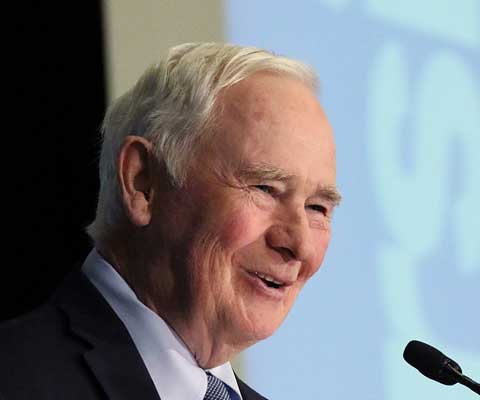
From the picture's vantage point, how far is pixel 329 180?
235 cm

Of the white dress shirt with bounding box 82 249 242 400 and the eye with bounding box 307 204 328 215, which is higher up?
the eye with bounding box 307 204 328 215

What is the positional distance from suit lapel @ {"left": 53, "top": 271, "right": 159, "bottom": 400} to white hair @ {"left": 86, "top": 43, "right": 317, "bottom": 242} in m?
0.16

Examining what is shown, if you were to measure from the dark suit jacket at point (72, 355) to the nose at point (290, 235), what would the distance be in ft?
1.12

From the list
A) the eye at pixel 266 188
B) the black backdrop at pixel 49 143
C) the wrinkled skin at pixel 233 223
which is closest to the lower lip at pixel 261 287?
the wrinkled skin at pixel 233 223

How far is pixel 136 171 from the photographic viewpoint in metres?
2.37

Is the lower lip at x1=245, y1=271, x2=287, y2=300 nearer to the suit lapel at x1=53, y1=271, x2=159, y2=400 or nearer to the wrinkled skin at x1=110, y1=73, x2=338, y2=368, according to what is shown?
the wrinkled skin at x1=110, y1=73, x2=338, y2=368

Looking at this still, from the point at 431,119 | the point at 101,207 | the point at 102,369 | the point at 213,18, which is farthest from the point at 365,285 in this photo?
the point at 102,369

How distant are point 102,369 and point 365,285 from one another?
127 cm

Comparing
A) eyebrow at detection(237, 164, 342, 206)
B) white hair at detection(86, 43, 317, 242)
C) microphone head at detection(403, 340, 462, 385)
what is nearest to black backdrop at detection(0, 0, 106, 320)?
white hair at detection(86, 43, 317, 242)

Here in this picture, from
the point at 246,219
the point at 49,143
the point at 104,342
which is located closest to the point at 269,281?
the point at 246,219

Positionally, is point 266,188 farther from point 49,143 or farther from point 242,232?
point 49,143

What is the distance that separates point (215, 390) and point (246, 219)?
350 mm

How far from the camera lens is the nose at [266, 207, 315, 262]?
2.28m

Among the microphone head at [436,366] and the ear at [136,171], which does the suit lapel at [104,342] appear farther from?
the microphone head at [436,366]
